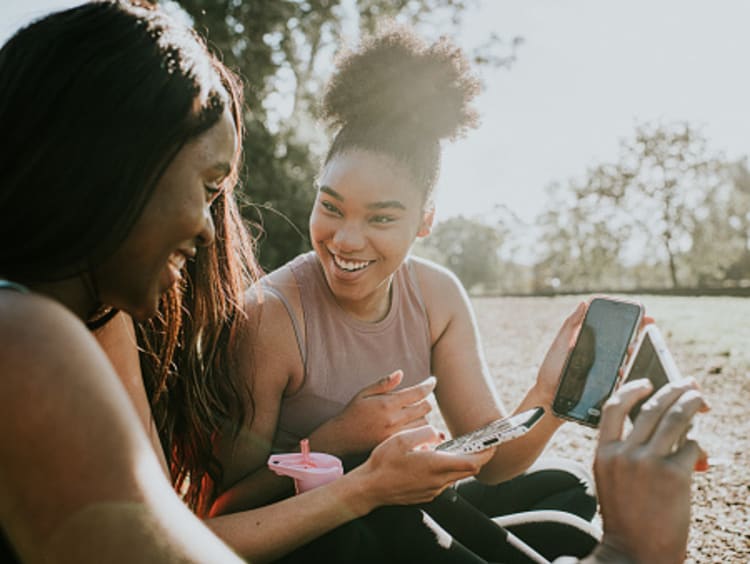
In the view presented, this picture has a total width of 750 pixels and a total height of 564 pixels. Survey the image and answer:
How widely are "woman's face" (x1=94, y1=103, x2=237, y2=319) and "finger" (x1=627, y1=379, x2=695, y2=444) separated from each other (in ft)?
3.71

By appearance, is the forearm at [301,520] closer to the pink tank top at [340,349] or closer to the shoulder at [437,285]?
the pink tank top at [340,349]

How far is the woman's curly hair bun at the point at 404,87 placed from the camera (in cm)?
294

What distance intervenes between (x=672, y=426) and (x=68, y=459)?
3.94 ft

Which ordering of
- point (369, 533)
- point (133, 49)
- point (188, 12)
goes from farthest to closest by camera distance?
point (188, 12) → point (369, 533) → point (133, 49)

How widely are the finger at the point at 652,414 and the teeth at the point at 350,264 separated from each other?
1.49 metres

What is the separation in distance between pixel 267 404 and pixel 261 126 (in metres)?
10.8

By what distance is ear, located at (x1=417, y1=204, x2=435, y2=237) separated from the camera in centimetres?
308

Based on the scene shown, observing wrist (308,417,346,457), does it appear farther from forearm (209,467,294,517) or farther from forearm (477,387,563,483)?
forearm (477,387,563,483)

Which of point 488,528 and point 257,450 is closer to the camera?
point 488,528

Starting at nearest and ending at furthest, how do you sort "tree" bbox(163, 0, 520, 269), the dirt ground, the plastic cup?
Result: 1. the plastic cup
2. the dirt ground
3. "tree" bbox(163, 0, 520, 269)

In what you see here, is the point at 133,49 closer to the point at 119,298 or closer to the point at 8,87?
the point at 8,87

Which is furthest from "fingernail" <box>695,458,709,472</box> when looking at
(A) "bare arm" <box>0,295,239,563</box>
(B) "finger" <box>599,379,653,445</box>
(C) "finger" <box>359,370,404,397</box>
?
(A) "bare arm" <box>0,295,239,563</box>

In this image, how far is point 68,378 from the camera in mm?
1086

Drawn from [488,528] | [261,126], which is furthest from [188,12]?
[488,528]
